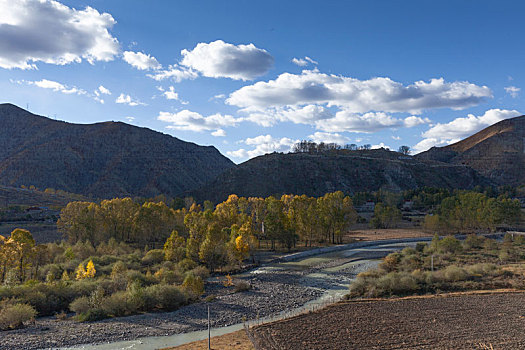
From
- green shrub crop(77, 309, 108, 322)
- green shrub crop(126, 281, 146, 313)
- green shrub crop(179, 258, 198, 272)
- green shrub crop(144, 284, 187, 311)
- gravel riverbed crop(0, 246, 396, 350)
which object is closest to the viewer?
gravel riverbed crop(0, 246, 396, 350)

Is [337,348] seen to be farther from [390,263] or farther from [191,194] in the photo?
[191,194]

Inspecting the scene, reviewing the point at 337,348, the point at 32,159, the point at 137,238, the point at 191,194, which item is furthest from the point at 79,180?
the point at 337,348

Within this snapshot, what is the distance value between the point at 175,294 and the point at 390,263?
96.6 ft

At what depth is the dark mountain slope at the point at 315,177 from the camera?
167m

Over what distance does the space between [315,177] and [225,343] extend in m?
156

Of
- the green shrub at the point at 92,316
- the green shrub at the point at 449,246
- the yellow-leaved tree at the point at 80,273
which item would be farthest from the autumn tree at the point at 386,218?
the green shrub at the point at 92,316

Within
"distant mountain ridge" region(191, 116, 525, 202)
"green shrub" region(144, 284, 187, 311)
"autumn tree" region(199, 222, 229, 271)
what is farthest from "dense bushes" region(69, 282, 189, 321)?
"distant mountain ridge" region(191, 116, 525, 202)

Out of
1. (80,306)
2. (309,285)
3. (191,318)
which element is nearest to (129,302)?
(80,306)

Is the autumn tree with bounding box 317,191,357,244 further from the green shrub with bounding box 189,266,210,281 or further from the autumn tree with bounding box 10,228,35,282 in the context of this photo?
the autumn tree with bounding box 10,228,35,282

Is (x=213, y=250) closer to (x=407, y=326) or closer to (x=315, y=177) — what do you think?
(x=407, y=326)

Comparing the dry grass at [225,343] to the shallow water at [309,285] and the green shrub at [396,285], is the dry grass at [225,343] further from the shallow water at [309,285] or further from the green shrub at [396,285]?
the green shrub at [396,285]

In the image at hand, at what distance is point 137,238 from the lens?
7062cm

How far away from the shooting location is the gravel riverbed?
25.7m

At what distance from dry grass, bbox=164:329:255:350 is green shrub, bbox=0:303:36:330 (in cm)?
1323
